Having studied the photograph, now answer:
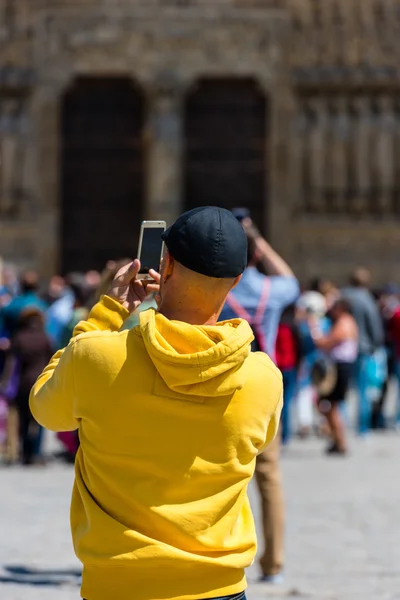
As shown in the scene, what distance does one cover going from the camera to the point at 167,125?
76.5ft

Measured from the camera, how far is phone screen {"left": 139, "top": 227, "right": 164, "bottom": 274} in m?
3.63

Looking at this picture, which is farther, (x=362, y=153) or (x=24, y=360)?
(x=362, y=153)

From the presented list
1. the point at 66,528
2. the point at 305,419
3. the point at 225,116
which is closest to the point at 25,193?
the point at 225,116

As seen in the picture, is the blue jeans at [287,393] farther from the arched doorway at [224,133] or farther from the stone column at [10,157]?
the stone column at [10,157]

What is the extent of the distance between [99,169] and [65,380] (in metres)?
20.6

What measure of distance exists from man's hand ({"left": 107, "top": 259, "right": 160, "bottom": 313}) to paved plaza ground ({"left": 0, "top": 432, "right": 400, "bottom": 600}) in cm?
355

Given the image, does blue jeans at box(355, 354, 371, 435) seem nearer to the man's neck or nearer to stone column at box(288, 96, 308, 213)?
stone column at box(288, 96, 308, 213)

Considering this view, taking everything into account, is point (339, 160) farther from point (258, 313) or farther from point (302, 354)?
point (258, 313)

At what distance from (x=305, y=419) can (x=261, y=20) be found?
10.6m

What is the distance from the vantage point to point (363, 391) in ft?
49.3

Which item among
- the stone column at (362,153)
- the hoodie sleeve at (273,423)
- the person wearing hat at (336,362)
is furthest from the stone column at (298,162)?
the hoodie sleeve at (273,423)

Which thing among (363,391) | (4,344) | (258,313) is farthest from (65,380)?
(363,391)

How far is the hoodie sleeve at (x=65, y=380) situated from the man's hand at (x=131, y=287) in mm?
29

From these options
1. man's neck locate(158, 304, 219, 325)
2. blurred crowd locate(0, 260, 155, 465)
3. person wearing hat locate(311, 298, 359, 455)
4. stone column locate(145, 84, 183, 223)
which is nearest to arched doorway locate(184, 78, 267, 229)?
stone column locate(145, 84, 183, 223)
